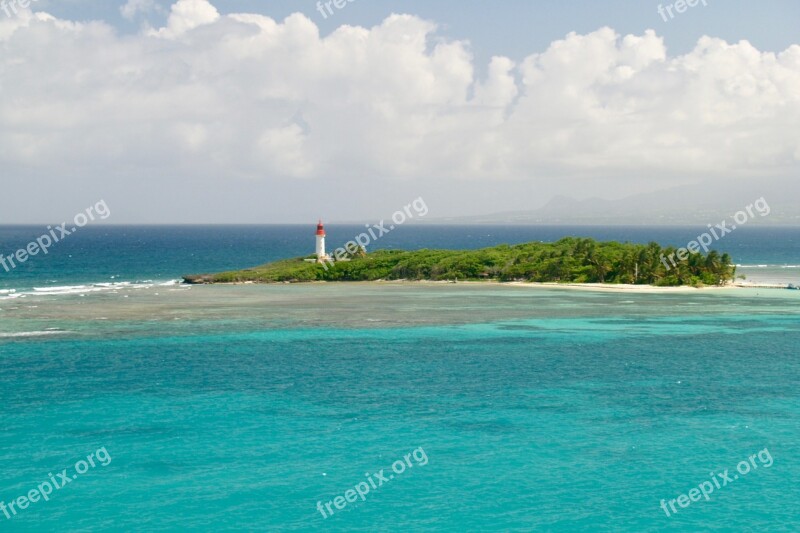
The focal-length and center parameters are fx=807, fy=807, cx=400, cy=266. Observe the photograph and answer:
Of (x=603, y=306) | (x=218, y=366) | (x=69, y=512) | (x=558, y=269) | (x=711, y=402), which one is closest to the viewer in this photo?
(x=69, y=512)

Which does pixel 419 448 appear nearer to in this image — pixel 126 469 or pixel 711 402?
pixel 126 469

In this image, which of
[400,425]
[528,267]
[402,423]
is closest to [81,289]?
[528,267]

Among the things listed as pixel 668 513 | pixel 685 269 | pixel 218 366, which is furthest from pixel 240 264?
pixel 668 513

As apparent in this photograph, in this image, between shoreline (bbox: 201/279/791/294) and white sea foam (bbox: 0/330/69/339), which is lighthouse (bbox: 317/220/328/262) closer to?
shoreline (bbox: 201/279/791/294)

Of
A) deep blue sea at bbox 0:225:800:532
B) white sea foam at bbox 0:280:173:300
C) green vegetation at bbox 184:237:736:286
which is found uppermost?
green vegetation at bbox 184:237:736:286

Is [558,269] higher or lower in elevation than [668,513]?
higher

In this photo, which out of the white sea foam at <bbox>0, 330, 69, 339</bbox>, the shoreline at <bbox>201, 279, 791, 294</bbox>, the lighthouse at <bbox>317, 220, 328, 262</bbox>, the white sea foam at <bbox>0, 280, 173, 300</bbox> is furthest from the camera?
the lighthouse at <bbox>317, 220, 328, 262</bbox>

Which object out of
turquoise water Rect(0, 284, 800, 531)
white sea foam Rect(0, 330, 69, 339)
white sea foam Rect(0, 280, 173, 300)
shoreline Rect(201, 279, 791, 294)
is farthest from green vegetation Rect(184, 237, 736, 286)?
white sea foam Rect(0, 330, 69, 339)
